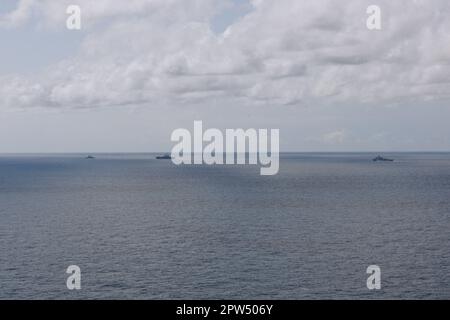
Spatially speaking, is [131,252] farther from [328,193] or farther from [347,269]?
[328,193]

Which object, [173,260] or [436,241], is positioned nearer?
[173,260]

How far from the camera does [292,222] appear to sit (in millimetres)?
112062

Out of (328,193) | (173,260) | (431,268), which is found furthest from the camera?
(328,193)

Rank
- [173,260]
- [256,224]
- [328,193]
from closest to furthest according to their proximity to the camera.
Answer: [173,260] < [256,224] < [328,193]

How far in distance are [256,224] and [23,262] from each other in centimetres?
5340

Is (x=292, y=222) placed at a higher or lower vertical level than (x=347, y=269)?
higher
